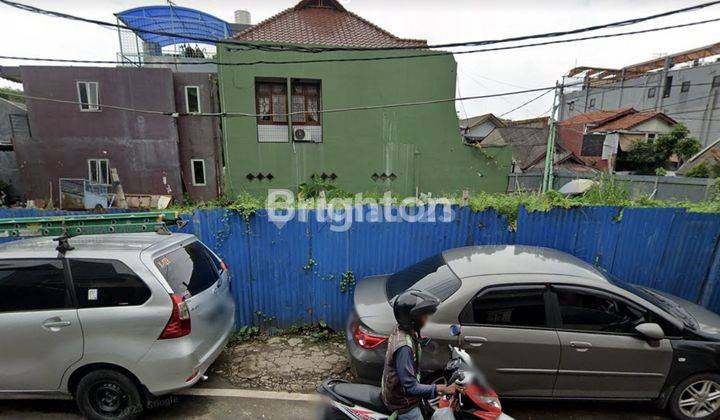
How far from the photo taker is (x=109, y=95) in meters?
13.5

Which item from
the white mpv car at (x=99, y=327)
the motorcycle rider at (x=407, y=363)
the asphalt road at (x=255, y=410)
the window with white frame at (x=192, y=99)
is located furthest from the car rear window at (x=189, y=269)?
the window with white frame at (x=192, y=99)

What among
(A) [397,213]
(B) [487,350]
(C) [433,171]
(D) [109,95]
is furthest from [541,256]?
(D) [109,95]

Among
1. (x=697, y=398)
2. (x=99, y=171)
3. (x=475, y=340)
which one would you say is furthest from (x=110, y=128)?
(x=697, y=398)

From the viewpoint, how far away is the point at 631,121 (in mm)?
26531

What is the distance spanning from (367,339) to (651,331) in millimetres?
2445

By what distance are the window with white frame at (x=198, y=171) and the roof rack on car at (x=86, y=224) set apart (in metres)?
12.1

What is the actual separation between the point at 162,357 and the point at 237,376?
3.86 ft

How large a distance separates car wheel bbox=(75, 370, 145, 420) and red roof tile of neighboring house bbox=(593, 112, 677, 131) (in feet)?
111

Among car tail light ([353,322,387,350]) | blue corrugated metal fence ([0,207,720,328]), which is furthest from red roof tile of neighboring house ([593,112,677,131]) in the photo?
car tail light ([353,322,387,350])

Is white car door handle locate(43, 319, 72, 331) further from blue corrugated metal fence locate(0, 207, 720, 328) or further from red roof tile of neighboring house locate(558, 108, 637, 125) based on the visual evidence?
red roof tile of neighboring house locate(558, 108, 637, 125)

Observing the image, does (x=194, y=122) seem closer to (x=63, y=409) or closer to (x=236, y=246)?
(x=236, y=246)

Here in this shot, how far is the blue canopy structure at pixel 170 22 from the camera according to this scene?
1578cm

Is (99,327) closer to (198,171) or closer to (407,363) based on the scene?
(407,363)

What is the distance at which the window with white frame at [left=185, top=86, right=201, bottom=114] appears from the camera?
14.2m
